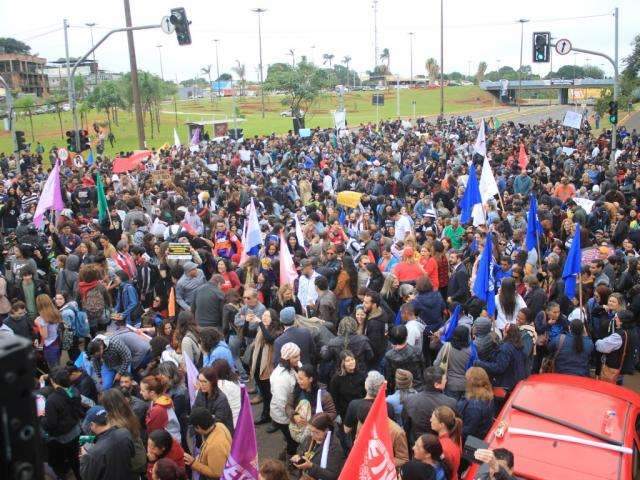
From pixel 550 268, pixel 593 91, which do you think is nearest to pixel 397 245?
pixel 550 268

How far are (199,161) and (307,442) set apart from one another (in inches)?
778

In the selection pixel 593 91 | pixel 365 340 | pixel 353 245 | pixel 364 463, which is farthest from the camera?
pixel 593 91

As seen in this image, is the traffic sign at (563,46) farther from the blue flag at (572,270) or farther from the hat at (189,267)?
the hat at (189,267)

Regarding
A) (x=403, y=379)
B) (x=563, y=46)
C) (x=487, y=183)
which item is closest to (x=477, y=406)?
(x=403, y=379)

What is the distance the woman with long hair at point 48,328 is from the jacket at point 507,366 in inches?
199

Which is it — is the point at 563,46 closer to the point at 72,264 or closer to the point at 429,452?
the point at 72,264

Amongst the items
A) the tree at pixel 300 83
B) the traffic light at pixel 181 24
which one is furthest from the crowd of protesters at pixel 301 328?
the tree at pixel 300 83

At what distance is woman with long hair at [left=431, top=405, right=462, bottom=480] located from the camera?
499cm

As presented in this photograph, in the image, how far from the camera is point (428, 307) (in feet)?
26.4

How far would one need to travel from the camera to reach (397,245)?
428 inches

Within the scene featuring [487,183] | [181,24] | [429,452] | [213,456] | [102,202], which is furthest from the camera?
[181,24]

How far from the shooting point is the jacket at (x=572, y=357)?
707cm

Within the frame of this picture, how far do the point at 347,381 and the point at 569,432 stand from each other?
2.13 m

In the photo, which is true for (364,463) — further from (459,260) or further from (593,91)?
(593,91)
